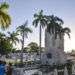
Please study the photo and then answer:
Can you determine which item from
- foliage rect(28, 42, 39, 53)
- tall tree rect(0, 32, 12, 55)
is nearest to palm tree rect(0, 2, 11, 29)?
tall tree rect(0, 32, 12, 55)

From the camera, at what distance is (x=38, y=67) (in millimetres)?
36344

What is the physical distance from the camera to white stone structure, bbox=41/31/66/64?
47.1 meters

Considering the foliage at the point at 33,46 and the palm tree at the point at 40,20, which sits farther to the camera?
the foliage at the point at 33,46

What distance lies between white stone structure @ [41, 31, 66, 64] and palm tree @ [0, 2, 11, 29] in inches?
964

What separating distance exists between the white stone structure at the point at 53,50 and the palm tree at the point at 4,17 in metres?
24.5

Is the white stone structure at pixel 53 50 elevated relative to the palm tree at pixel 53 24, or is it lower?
lower

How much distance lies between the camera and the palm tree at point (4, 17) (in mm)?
22741

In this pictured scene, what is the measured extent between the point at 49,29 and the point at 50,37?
151 centimetres

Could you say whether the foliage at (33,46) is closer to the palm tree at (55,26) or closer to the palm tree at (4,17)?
the palm tree at (55,26)

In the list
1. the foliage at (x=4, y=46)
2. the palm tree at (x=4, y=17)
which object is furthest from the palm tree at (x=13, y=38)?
the palm tree at (x=4, y=17)

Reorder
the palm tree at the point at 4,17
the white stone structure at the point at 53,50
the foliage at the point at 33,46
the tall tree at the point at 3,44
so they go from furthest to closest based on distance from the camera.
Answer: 1. the foliage at the point at 33,46
2. the tall tree at the point at 3,44
3. the white stone structure at the point at 53,50
4. the palm tree at the point at 4,17

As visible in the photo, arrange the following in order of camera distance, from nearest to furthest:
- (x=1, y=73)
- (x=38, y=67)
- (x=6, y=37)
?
(x=1, y=73)
(x=38, y=67)
(x=6, y=37)

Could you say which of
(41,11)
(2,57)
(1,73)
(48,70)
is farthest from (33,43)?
(1,73)

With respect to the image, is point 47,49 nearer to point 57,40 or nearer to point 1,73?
point 57,40
